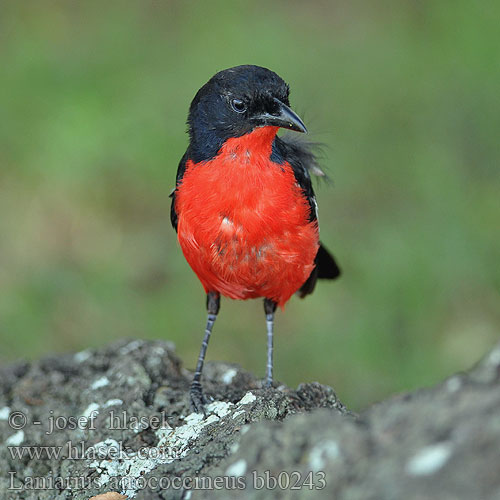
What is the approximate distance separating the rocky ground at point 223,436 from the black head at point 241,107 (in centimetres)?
123

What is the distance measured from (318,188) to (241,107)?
96.8 inches

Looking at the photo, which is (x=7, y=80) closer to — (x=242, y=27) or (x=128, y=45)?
(x=128, y=45)

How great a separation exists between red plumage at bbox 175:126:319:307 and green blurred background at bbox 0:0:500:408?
206 centimetres

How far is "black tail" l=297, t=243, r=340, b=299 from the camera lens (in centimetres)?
470

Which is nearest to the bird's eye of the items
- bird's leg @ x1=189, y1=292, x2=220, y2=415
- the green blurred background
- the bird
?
→ the bird

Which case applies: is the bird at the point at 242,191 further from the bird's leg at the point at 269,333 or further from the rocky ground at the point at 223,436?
the bird's leg at the point at 269,333

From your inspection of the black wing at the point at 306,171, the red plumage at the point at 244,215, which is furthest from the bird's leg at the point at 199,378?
the black wing at the point at 306,171

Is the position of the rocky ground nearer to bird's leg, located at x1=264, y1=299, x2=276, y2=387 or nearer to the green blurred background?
bird's leg, located at x1=264, y1=299, x2=276, y2=387

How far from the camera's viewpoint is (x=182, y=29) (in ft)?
→ 31.1

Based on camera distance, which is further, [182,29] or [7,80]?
[182,29]

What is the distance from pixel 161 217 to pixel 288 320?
1756mm

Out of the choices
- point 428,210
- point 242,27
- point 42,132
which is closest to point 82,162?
point 42,132

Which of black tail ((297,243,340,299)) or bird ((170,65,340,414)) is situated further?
black tail ((297,243,340,299))

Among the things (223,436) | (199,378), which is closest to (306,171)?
(199,378)
